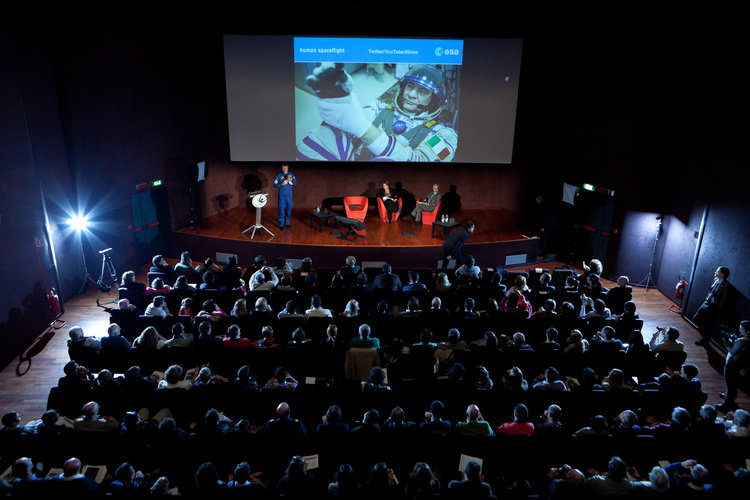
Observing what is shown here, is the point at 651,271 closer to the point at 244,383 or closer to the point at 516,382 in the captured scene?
the point at 516,382

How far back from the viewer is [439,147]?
13797 millimetres

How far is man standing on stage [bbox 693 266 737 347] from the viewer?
8.55 m

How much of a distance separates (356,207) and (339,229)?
0.95 metres

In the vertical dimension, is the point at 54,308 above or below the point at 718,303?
below

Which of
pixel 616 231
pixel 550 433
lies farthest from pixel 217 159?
pixel 550 433

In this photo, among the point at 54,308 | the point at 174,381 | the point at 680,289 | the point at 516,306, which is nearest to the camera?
the point at 174,381

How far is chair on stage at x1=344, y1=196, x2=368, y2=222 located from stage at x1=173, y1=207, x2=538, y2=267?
0.32 meters

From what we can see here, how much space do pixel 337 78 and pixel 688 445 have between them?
1103 cm

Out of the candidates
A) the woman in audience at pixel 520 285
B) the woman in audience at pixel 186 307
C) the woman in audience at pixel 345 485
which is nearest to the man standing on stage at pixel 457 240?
the woman in audience at pixel 520 285

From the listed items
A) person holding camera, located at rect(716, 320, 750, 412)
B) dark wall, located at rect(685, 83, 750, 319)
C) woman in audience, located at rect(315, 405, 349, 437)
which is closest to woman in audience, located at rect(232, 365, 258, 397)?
woman in audience, located at rect(315, 405, 349, 437)

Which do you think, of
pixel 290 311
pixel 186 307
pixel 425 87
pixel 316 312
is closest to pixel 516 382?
pixel 316 312

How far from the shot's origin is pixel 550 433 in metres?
5.13

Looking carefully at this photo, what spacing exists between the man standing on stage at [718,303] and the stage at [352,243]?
4265 millimetres

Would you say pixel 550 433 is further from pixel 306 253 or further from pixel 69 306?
pixel 69 306
